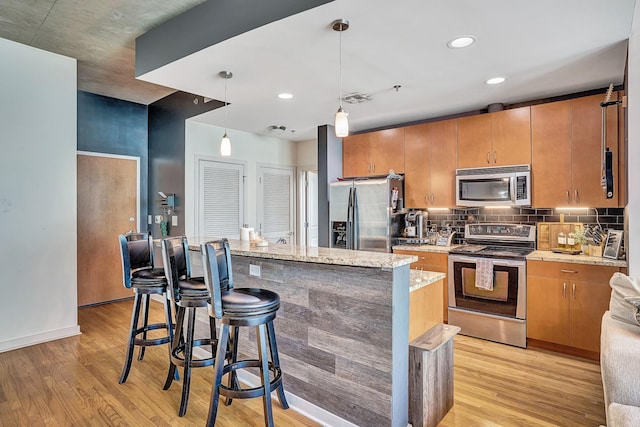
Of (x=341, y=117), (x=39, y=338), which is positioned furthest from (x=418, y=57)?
(x=39, y=338)

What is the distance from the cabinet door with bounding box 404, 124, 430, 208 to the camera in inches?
172

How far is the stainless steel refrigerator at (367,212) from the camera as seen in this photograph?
4.39m

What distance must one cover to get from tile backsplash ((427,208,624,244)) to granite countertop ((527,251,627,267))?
0.44 meters

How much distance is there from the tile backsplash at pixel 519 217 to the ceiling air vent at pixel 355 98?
1788 mm

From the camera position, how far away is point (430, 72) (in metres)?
2.99

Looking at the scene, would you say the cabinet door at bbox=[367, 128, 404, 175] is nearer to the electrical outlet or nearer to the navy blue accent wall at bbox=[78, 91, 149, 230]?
the electrical outlet

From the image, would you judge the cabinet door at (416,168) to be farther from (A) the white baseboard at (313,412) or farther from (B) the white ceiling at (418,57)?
(A) the white baseboard at (313,412)

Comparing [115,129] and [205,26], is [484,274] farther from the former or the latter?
[115,129]

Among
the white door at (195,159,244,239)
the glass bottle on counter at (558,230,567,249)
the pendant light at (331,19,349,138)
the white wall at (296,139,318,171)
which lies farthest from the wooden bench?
the white wall at (296,139,318,171)

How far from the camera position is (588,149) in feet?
11.0

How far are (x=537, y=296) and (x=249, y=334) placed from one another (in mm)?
2617

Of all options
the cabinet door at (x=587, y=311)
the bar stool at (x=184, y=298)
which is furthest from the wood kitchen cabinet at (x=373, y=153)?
the bar stool at (x=184, y=298)

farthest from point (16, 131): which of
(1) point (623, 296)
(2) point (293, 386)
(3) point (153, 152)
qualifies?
(1) point (623, 296)

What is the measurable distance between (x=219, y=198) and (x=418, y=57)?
335 cm
